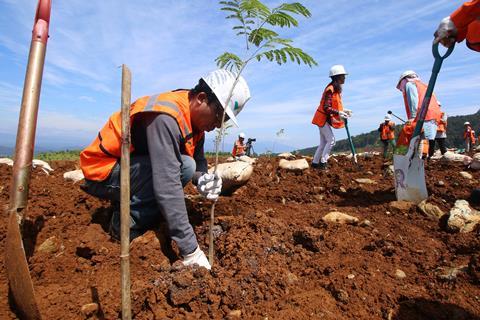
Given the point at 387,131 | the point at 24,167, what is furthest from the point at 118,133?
the point at 387,131

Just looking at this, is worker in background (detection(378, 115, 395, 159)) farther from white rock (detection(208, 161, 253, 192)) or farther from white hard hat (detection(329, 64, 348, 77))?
white rock (detection(208, 161, 253, 192))

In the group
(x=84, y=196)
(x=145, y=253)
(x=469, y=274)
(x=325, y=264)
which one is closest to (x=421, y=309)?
(x=469, y=274)

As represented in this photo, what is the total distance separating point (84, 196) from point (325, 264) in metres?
2.63

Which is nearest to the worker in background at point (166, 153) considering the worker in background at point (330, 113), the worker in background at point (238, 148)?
the worker in background at point (330, 113)

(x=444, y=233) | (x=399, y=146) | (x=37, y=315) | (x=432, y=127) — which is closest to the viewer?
(x=37, y=315)

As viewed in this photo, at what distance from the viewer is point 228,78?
2.37 meters

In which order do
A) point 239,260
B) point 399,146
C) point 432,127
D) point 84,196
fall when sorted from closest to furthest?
point 239,260 → point 84,196 → point 399,146 → point 432,127

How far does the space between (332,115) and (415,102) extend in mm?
1709

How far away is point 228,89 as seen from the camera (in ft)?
7.66

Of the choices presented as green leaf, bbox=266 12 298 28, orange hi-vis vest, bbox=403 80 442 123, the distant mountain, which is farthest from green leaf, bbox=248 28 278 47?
the distant mountain

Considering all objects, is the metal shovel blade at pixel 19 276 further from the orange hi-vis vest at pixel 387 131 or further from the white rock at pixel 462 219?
the orange hi-vis vest at pixel 387 131

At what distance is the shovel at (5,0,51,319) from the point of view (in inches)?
66.6

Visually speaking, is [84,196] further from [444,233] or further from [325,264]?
[444,233]

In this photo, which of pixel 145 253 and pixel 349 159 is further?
pixel 349 159
